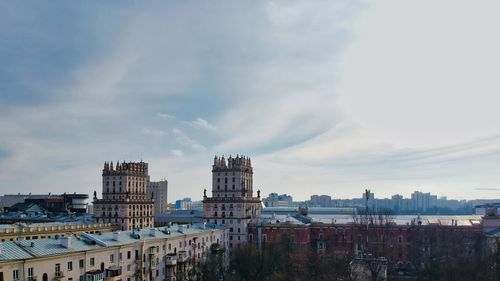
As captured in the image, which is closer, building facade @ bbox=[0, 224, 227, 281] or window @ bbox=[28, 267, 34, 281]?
window @ bbox=[28, 267, 34, 281]

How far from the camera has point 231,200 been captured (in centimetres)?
10500

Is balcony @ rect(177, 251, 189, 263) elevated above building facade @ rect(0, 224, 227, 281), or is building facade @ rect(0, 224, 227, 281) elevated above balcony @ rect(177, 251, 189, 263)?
building facade @ rect(0, 224, 227, 281)

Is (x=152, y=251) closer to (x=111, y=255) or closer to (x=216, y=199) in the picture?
(x=111, y=255)

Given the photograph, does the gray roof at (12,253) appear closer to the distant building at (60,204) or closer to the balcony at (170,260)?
the balcony at (170,260)

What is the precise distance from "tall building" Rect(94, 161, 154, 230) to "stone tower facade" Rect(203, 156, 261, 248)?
674 inches

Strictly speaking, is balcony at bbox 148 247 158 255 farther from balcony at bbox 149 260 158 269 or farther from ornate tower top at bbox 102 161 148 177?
ornate tower top at bbox 102 161 148 177

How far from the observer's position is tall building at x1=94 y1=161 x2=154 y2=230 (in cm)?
10844

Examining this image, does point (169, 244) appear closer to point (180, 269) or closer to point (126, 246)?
point (180, 269)

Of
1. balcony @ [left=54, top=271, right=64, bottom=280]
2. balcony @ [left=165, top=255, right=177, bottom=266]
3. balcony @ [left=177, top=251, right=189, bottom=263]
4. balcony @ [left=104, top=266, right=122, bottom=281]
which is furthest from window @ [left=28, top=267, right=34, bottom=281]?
balcony @ [left=177, top=251, right=189, bottom=263]

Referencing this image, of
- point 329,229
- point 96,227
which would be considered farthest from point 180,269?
point 329,229

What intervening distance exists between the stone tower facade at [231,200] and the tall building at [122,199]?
17126 millimetres

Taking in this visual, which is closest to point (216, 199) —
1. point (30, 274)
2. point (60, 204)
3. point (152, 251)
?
point (152, 251)

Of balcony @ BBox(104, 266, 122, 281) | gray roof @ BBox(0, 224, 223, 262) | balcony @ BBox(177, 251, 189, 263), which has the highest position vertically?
gray roof @ BBox(0, 224, 223, 262)

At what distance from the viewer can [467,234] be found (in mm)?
95125
